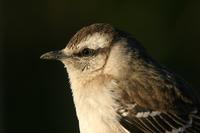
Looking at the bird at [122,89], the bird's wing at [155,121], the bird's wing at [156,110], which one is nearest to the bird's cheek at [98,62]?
the bird at [122,89]

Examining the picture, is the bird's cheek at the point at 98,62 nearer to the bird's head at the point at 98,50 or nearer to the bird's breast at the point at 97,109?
the bird's head at the point at 98,50

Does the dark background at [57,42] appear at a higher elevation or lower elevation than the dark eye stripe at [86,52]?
lower

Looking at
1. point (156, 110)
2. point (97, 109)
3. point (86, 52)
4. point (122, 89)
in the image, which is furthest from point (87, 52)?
point (156, 110)

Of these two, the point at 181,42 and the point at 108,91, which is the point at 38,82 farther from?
the point at 108,91

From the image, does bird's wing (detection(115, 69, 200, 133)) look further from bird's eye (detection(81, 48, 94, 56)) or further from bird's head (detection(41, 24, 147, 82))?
bird's eye (detection(81, 48, 94, 56))

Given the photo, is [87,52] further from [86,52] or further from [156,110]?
[156,110]

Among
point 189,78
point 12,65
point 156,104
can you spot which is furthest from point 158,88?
point 12,65

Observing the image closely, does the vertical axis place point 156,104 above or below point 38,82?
above

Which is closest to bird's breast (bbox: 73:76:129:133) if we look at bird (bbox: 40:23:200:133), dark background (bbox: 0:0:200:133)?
bird (bbox: 40:23:200:133)
